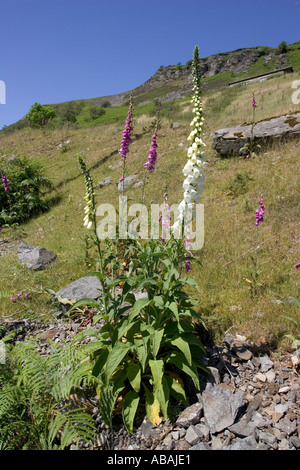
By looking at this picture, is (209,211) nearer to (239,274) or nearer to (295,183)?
(295,183)

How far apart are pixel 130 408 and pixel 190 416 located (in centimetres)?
52

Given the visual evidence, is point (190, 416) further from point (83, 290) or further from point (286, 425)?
point (83, 290)

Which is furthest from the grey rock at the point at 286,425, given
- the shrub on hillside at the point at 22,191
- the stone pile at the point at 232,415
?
the shrub on hillside at the point at 22,191

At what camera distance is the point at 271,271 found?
4.30m

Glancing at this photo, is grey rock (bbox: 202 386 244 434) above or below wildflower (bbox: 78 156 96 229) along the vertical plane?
below

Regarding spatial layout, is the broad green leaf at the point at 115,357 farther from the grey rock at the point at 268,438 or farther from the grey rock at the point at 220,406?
the grey rock at the point at 268,438

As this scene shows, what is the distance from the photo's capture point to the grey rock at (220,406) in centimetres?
235

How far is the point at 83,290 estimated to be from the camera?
440cm

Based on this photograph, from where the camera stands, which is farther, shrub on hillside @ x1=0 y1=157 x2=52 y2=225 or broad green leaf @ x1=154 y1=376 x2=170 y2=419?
shrub on hillside @ x1=0 y1=157 x2=52 y2=225

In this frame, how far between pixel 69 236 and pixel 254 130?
22.1 ft

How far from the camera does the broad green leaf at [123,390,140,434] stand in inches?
93.4

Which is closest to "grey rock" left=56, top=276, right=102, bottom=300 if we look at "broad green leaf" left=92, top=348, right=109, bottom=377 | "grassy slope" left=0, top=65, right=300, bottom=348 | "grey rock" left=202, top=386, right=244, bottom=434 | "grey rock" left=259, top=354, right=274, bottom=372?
"grassy slope" left=0, top=65, right=300, bottom=348

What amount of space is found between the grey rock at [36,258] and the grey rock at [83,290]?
5.98 feet

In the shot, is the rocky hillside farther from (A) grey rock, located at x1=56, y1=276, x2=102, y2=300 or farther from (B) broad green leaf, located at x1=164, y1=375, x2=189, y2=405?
(B) broad green leaf, located at x1=164, y1=375, x2=189, y2=405
